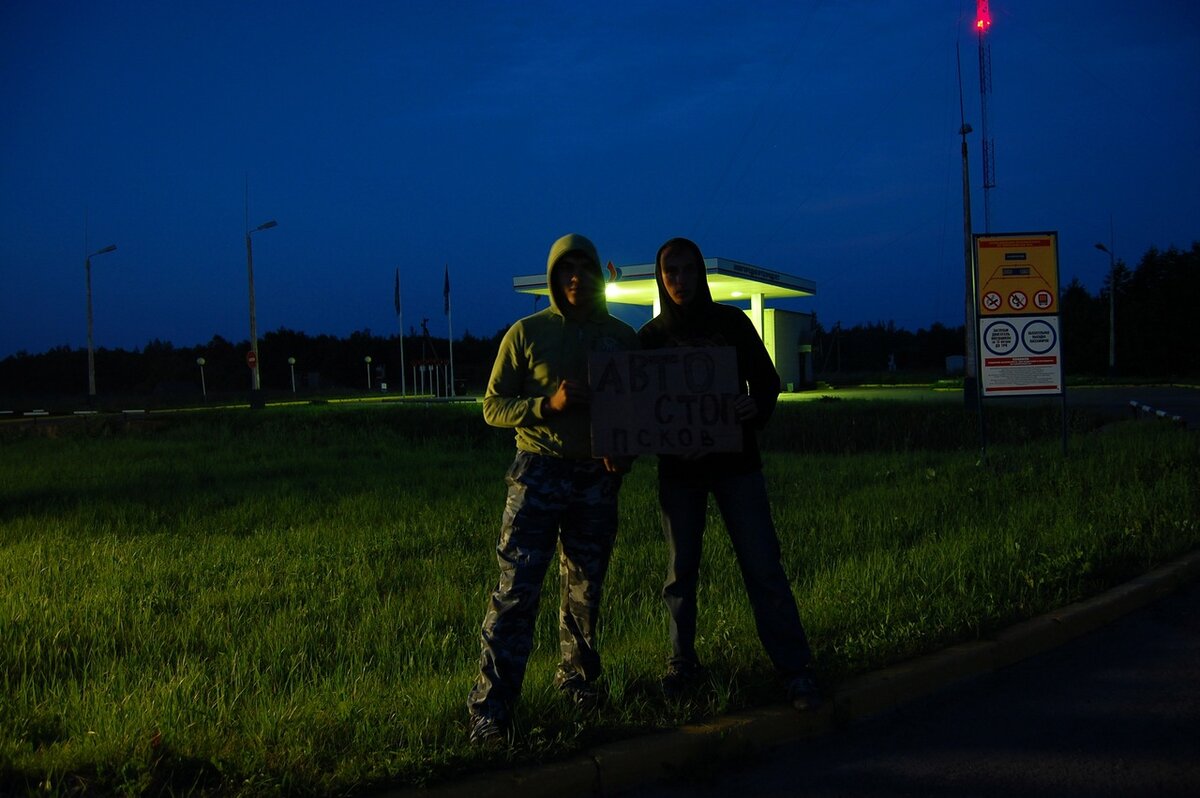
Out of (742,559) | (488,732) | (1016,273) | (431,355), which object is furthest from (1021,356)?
(431,355)

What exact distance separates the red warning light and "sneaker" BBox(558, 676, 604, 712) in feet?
67.9

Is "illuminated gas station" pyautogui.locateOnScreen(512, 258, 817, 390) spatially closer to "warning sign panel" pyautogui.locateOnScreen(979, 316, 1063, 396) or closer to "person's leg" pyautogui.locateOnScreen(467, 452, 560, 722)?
"warning sign panel" pyautogui.locateOnScreen(979, 316, 1063, 396)

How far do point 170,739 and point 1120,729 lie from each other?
12.8 feet

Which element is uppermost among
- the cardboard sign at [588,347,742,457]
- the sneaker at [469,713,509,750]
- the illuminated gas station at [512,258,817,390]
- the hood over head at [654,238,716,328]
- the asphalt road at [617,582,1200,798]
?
the illuminated gas station at [512,258,817,390]

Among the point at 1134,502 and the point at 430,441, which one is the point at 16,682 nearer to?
the point at 1134,502

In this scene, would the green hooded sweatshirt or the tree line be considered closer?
the green hooded sweatshirt

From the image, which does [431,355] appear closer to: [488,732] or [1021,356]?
[1021,356]

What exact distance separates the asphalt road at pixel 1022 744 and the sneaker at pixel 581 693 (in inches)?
18.4

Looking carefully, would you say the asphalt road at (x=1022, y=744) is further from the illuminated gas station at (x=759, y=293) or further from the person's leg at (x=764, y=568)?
the illuminated gas station at (x=759, y=293)

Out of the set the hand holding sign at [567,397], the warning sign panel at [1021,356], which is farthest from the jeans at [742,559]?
the warning sign panel at [1021,356]

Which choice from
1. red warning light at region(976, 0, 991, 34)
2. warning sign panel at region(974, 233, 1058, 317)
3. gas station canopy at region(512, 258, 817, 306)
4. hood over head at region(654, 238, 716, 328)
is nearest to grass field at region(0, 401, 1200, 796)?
hood over head at region(654, 238, 716, 328)

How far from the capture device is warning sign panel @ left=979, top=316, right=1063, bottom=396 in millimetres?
12719

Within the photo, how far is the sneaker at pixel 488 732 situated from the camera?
3527 mm

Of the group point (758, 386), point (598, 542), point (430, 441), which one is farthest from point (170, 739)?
point (430, 441)
